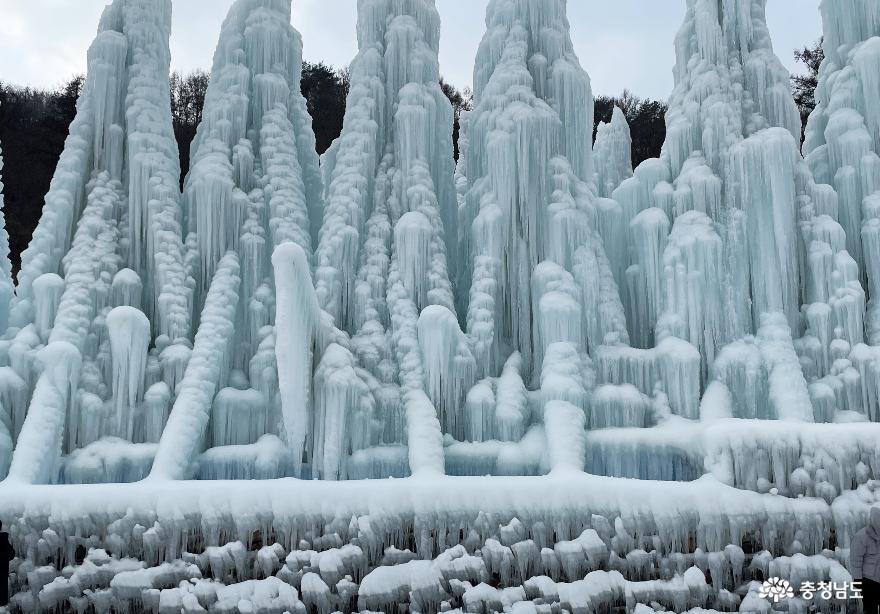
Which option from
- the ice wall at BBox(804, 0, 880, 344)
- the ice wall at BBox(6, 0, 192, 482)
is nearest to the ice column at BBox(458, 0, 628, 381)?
the ice wall at BBox(804, 0, 880, 344)

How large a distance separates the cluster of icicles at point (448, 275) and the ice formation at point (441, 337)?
0.05m

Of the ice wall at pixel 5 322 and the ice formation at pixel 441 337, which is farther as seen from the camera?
the ice wall at pixel 5 322

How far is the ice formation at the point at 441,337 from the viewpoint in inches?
368

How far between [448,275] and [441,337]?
199 centimetres

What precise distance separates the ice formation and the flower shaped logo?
10cm

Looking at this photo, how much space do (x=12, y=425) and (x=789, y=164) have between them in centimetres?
1249

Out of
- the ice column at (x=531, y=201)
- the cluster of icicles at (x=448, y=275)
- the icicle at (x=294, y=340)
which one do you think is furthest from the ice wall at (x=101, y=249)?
the ice column at (x=531, y=201)

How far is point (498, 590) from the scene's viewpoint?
9375 millimetres

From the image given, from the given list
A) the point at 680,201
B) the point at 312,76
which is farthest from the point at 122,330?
the point at 312,76

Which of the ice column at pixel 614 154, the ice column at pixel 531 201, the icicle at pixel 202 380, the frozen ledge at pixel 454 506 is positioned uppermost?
the ice column at pixel 614 154

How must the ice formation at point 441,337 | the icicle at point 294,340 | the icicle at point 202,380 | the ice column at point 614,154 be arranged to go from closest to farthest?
the ice formation at point 441,337
the icicle at point 202,380
the icicle at point 294,340
the ice column at point 614,154

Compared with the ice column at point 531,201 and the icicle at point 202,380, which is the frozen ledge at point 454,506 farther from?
the ice column at point 531,201

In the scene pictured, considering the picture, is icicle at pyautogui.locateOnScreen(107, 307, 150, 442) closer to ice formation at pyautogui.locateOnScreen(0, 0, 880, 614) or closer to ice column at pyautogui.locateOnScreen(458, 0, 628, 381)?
ice formation at pyautogui.locateOnScreen(0, 0, 880, 614)

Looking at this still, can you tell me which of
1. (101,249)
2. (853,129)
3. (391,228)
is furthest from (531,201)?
(101,249)
